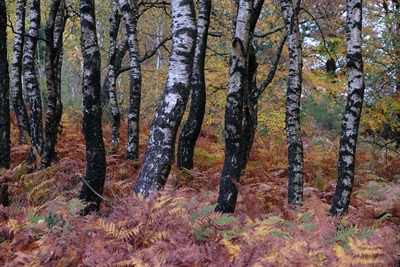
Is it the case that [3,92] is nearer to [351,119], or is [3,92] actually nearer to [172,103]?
[172,103]

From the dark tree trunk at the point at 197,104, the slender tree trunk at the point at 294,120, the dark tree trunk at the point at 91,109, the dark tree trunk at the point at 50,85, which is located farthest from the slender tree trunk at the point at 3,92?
the slender tree trunk at the point at 294,120

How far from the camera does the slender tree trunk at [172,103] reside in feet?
15.8

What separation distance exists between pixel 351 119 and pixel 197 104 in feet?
11.6

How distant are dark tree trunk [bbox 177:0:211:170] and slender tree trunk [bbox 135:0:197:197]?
3300mm

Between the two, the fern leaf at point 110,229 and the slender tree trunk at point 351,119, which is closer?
the fern leaf at point 110,229

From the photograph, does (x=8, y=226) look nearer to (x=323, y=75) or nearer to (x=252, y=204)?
(x=252, y=204)

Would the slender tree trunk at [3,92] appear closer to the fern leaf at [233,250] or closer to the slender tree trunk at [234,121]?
the slender tree trunk at [234,121]

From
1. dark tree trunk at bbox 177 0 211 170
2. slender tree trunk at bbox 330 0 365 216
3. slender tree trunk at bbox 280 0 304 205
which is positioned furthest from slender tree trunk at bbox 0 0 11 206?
slender tree trunk at bbox 330 0 365 216

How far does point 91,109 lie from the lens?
494 centimetres

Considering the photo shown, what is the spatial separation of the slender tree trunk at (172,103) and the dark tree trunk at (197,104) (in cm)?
330

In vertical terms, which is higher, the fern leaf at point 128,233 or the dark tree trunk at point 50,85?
the dark tree trunk at point 50,85

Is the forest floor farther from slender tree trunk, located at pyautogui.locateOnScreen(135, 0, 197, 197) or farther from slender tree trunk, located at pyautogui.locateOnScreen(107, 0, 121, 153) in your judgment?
slender tree trunk, located at pyautogui.locateOnScreen(107, 0, 121, 153)

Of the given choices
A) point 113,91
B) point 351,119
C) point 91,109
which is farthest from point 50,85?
point 351,119

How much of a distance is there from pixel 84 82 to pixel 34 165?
10.7 ft
